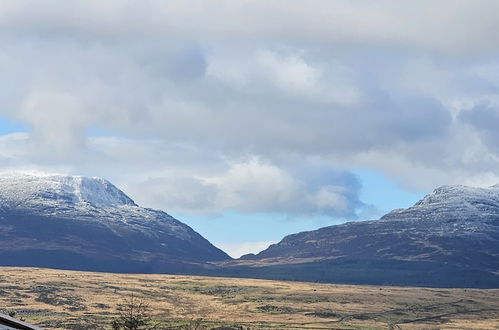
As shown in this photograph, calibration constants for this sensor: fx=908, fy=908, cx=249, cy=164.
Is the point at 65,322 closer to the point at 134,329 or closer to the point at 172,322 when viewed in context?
the point at 172,322

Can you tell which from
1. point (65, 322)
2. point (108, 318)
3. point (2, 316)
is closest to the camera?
point (2, 316)

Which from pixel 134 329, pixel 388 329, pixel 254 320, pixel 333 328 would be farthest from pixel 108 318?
pixel 134 329

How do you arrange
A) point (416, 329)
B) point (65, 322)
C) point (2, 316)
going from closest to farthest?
point (2, 316)
point (65, 322)
point (416, 329)

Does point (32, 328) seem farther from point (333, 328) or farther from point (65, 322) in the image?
point (333, 328)

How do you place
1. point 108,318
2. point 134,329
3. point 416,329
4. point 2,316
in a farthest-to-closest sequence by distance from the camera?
point 416,329 → point 108,318 → point 134,329 → point 2,316

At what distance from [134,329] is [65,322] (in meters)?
114

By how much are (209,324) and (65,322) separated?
28323 millimetres

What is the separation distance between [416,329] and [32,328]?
162778mm

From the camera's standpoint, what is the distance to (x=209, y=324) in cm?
18175

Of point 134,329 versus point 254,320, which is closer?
point 134,329

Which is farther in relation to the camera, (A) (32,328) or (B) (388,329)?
(B) (388,329)

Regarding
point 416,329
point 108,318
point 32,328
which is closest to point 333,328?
point 416,329

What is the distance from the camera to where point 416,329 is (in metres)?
199

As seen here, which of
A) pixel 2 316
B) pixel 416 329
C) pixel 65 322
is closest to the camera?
pixel 2 316
